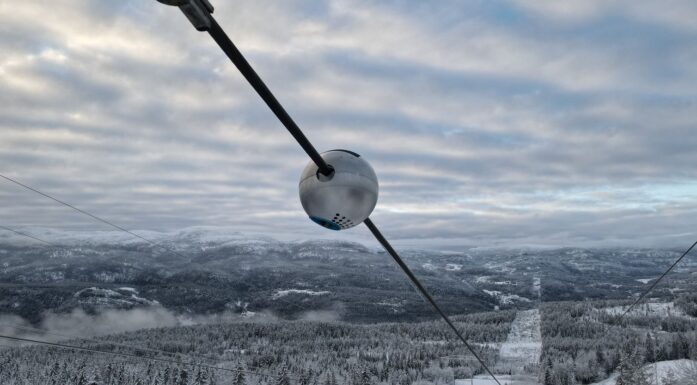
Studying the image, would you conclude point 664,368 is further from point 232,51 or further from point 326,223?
point 232,51

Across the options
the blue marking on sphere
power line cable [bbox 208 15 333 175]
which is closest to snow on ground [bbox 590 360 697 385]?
the blue marking on sphere

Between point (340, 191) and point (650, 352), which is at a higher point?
point (340, 191)

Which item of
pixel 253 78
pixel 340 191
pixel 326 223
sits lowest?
pixel 326 223

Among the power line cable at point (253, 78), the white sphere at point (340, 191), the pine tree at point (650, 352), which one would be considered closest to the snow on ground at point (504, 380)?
the pine tree at point (650, 352)

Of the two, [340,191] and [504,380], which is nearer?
[340,191]

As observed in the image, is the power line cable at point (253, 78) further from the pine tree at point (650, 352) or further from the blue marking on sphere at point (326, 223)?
the pine tree at point (650, 352)

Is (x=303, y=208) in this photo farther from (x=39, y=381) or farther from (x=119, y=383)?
(x=39, y=381)

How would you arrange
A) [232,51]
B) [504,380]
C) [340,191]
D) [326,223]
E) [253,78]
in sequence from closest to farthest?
[232,51]
[253,78]
[340,191]
[326,223]
[504,380]

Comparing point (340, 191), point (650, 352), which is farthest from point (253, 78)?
point (650, 352)
